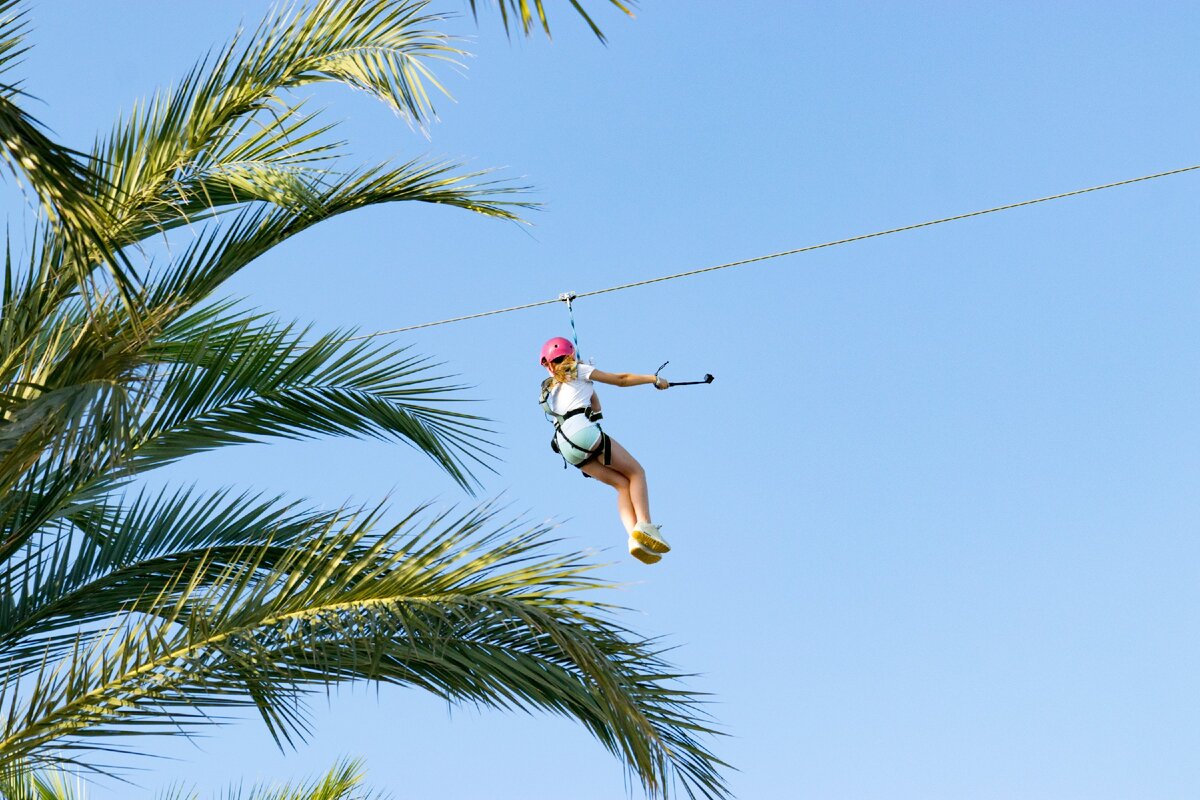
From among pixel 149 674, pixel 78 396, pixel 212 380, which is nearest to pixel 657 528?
pixel 212 380

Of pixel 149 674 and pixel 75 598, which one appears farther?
pixel 75 598

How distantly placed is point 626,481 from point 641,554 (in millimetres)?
420

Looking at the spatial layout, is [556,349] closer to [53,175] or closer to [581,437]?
[581,437]

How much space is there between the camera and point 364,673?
5.59m

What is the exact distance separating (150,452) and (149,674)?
1.37 metres

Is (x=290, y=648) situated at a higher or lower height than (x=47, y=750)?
higher

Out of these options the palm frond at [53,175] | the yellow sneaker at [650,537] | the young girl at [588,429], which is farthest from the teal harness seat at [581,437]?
the palm frond at [53,175]

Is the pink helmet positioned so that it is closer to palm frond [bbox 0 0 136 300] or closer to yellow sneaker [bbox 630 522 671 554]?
yellow sneaker [bbox 630 522 671 554]

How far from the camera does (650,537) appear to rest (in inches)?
309

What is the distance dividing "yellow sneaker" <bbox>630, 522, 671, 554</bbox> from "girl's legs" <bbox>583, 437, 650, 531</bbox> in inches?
3.6

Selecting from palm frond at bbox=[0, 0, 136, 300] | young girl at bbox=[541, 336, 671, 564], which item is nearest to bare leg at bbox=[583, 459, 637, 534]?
young girl at bbox=[541, 336, 671, 564]

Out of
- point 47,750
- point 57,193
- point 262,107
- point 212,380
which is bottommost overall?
point 47,750

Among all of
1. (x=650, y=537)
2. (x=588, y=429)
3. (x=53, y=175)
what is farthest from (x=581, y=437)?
(x=53, y=175)

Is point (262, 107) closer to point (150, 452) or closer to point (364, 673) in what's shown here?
point (150, 452)
